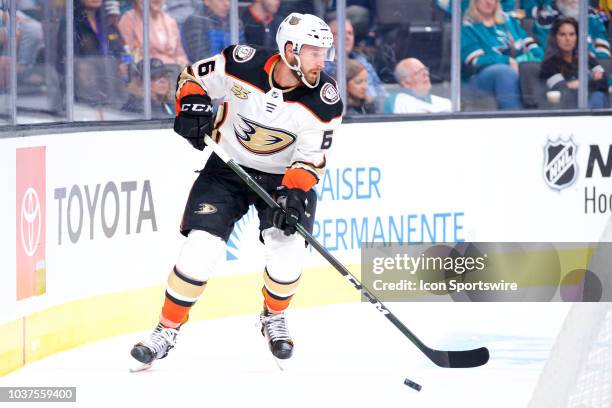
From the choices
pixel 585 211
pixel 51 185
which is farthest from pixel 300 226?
pixel 585 211

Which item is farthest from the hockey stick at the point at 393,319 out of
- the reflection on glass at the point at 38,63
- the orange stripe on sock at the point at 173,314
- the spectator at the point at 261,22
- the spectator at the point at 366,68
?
the spectator at the point at 366,68

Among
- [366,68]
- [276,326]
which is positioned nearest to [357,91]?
[366,68]

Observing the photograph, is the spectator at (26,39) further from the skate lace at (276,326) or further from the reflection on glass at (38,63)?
the skate lace at (276,326)

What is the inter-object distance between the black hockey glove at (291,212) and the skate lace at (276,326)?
1.50 feet

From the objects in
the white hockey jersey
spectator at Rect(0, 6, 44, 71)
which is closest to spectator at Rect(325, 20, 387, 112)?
spectator at Rect(0, 6, 44, 71)

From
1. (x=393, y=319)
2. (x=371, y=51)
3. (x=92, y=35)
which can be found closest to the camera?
(x=393, y=319)

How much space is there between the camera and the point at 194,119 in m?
4.85

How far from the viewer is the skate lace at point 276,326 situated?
5.13 m

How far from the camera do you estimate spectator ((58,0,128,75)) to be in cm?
582

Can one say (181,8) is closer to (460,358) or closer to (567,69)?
(567,69)

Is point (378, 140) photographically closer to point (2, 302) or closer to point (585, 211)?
point (585, 211)

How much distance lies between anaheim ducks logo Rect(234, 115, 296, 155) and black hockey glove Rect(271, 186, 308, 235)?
205 millimetres

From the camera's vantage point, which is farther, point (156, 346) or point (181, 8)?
point (181, 8)

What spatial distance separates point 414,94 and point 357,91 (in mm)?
308
